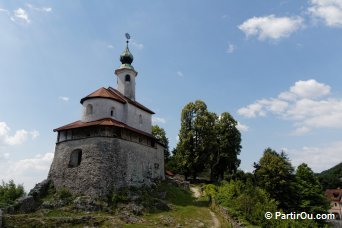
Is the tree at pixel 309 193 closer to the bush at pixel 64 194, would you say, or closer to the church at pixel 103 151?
the church at pixel 103 151

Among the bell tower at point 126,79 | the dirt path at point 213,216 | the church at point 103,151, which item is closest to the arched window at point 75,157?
the church at point 103,151

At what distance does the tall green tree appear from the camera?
49094 millimetres

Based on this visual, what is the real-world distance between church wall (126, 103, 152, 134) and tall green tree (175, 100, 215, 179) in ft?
28.2

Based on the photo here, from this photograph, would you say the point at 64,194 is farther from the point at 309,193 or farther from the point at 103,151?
the point at 309,193

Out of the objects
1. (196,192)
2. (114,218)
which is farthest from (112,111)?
(196,192)

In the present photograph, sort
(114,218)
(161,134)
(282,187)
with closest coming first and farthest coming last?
(114,218) → (282,187) → (161,134)

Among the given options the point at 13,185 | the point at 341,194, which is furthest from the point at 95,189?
the point at 341,194

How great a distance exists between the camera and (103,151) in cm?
3356

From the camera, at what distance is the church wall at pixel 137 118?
39.4 meters

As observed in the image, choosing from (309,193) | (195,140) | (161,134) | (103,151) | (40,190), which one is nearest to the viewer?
(40,190)

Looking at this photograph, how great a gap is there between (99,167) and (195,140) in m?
20.5

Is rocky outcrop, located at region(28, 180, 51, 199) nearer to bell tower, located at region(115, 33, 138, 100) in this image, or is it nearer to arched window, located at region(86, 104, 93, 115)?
arched window, located at region(86, 104, 93, 115)

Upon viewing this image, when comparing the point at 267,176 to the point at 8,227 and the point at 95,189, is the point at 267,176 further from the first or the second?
the point at 8,227

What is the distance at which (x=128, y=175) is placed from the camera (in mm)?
34438
